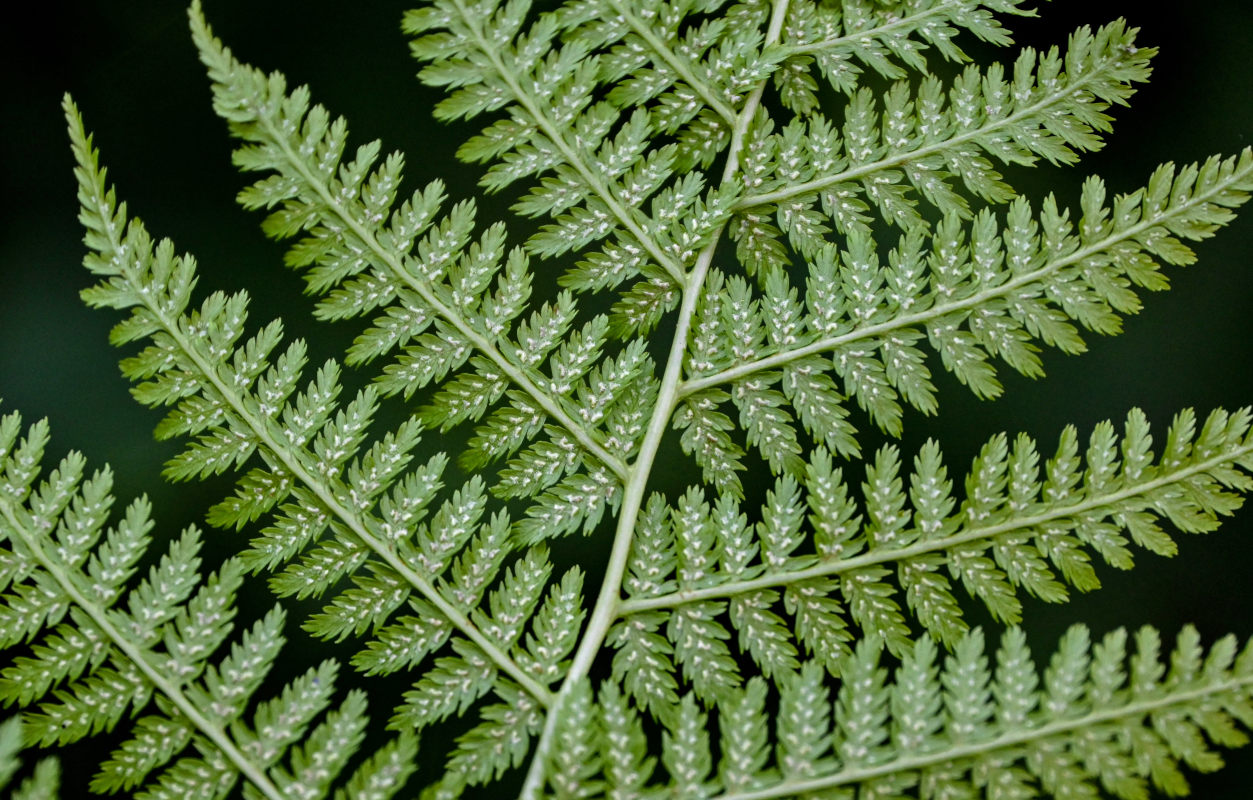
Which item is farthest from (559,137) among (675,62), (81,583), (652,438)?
(81,583)

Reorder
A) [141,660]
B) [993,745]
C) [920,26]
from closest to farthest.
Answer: [993,745], [141,660], [920,26]

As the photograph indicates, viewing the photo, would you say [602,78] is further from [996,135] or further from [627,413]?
[996,135]

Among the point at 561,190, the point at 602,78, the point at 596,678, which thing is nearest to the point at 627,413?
the point at 561,190

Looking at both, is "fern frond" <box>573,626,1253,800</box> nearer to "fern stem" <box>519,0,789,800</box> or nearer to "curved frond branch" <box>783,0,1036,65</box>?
"fern stem" <box>519,0,789,800</box>

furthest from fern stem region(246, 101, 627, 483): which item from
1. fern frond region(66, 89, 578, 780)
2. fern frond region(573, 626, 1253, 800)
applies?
fern frond region(573, 626, 1253, 800)

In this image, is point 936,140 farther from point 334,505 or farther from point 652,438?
point 334,505

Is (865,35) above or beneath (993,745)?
above

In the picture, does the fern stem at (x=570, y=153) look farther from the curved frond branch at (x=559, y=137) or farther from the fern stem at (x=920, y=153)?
the fern stem at (x=920, y=153)
